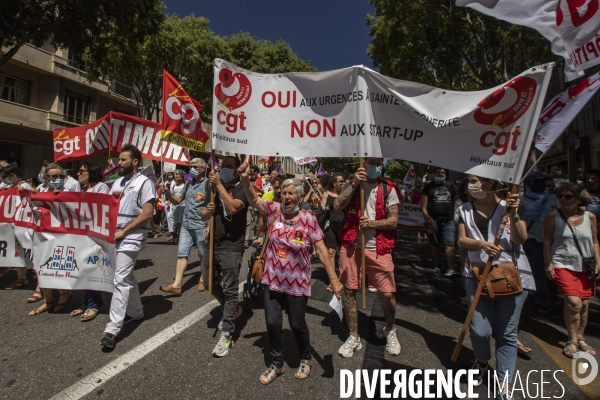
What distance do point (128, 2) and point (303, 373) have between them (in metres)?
10.2

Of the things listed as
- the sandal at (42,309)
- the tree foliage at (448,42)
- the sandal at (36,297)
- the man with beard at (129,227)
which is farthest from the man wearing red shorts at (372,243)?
the tree foliage at (448,42)

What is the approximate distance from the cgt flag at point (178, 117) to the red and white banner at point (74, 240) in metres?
1.10

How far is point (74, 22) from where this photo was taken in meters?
9.19

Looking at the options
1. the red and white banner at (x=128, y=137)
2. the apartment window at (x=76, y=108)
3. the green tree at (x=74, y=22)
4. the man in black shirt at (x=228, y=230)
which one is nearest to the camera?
the man in black shirt at (x=228, y=230)

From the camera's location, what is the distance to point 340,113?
3369mm

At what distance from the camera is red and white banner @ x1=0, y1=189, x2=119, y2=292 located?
3.87 metres

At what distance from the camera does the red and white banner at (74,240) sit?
3869mm

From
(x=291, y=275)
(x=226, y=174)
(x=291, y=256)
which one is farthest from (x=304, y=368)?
(x=226, y=174)

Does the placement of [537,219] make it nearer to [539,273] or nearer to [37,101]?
[539,273]

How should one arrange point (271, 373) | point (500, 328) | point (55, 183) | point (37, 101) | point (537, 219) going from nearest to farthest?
point (500, 328) < point (271, 373) < point (55, 183) < point (537, 219) < point (37, 101)

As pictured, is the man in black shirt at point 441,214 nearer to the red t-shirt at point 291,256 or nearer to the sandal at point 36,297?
the red t-shirt at point 291,256

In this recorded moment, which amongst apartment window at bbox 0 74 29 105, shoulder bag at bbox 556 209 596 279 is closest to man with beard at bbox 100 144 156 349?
shoulder bag at bbox 556 209 596 279

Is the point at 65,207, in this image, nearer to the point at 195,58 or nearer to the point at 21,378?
the point at 21,378

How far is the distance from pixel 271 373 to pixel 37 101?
23.0 metres
